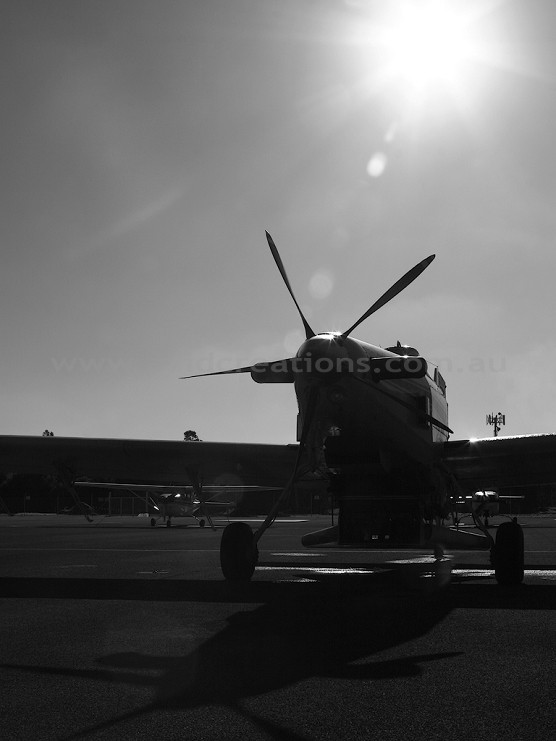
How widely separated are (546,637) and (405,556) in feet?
45.3

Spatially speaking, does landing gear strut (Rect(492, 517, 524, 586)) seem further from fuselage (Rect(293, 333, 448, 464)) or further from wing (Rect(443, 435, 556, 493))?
fuselage (Rect(293, 333, 448, 464))

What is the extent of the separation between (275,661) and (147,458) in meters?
10.1

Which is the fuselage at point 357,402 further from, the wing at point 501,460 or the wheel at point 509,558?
the wheel at point 509,558

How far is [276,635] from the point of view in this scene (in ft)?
25.8

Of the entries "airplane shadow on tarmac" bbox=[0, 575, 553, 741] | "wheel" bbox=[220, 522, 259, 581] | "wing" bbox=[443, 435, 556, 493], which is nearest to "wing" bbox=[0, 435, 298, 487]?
"wheel" bbox=[220, 522, 259, 581]

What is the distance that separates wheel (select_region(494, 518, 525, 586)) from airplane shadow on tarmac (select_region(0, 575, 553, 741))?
386 mm

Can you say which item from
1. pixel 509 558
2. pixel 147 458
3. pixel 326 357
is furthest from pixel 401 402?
pixel 147 458

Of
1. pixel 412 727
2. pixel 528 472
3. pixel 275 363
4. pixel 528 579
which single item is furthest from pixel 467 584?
pixel 412 727

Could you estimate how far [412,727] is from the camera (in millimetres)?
4566

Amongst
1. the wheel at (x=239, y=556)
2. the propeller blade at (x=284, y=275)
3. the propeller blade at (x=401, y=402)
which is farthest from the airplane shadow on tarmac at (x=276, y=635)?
the propeller blade at (x=284, y=275)

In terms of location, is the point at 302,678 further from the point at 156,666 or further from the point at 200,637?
the point at 200,637

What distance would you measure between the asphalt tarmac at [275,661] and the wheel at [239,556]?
0.31 meters

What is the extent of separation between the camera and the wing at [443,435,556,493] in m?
14.0

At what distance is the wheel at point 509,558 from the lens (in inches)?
514
